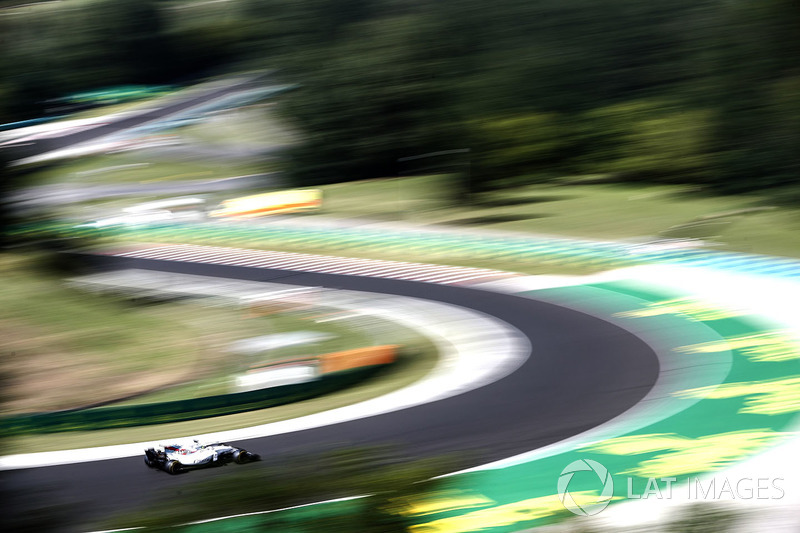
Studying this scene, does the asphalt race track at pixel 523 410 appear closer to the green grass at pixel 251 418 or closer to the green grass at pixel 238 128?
the green grass at pixel 251 418

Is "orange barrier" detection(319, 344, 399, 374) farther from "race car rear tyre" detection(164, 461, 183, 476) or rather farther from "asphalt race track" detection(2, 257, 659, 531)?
"race car rear tyre" detection(164, 461, 183, 476)

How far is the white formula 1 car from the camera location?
955cm

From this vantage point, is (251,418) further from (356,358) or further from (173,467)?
(173,467)

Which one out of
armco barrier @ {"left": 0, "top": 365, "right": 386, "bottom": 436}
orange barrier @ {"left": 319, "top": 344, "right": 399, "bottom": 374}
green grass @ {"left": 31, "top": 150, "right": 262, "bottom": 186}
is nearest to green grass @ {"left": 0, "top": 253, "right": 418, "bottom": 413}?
armco barrier @ {"left": 0, "top": 365, "right": 386, "bottom": 436}

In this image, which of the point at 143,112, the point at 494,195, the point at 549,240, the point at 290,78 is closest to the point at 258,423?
the point at 549,240

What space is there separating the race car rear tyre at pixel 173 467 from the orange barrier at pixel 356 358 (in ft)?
14.7

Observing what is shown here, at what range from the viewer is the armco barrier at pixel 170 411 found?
1242cm

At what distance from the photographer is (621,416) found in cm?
1146

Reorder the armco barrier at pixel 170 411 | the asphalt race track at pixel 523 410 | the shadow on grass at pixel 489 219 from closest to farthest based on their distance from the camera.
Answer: the asphalt race track at pixel 523 410 → the armco barrier at pixel 170 411 → the shadow on grass at pixel 489 219

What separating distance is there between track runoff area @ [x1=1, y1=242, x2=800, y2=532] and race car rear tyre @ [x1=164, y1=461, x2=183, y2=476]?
1.36 feet

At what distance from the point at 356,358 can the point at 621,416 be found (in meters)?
4.49

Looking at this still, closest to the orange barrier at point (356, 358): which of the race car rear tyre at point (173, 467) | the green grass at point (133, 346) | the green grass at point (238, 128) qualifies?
the green grass at point (133, 346)

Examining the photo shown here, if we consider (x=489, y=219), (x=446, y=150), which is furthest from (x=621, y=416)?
(x=446, y=150)

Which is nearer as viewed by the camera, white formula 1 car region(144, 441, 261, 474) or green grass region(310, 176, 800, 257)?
white formula 1 car region(144, 441, 261, 474)
